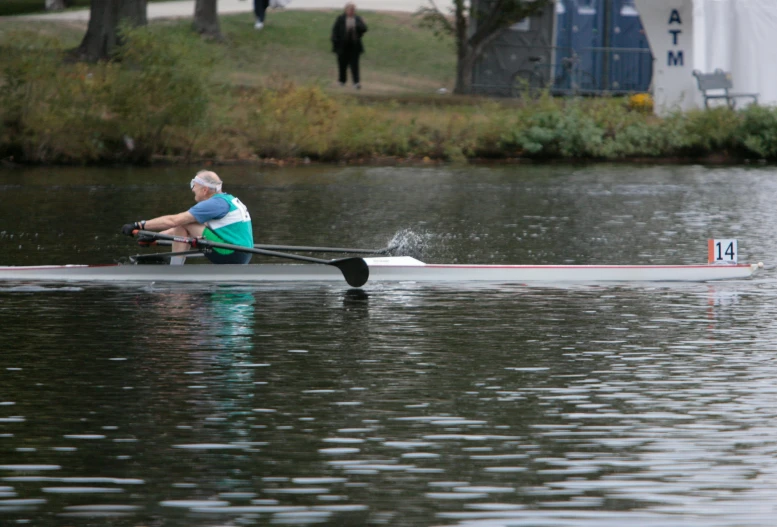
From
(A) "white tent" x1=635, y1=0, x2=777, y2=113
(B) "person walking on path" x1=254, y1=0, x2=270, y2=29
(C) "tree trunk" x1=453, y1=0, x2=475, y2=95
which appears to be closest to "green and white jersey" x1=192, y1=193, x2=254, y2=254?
(A) "white tent" x1=635, y1=0, x2=777, y2=113

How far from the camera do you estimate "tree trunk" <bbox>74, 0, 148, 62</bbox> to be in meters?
37.5

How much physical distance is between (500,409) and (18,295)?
7.07 m

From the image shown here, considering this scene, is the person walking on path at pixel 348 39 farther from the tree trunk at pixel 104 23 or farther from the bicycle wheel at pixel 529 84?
the tree trunk at pixel 104 23

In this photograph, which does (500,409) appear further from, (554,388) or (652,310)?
(652,310)

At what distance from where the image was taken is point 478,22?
4231cm

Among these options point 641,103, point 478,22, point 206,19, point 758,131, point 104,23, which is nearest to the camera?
point 758,131

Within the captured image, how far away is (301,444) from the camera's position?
28.7 feet

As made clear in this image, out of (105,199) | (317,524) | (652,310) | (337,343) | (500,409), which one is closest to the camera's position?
(317,524)

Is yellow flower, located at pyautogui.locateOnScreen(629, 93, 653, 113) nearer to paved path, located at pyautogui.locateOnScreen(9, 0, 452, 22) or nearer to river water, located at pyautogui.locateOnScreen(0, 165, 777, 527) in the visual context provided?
paved path, located at pyautogui.locateOnScreen(9, 0, 452, 22)

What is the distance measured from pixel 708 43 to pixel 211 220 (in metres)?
25.0

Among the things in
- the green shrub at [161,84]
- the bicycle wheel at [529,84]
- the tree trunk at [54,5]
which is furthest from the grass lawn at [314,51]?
the green shrub at [161,84]

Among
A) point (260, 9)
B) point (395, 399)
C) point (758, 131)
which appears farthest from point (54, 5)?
point (395, 399)

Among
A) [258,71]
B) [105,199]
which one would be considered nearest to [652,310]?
[105,199]

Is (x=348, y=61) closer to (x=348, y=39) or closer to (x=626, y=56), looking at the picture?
(x=348, y=39)
